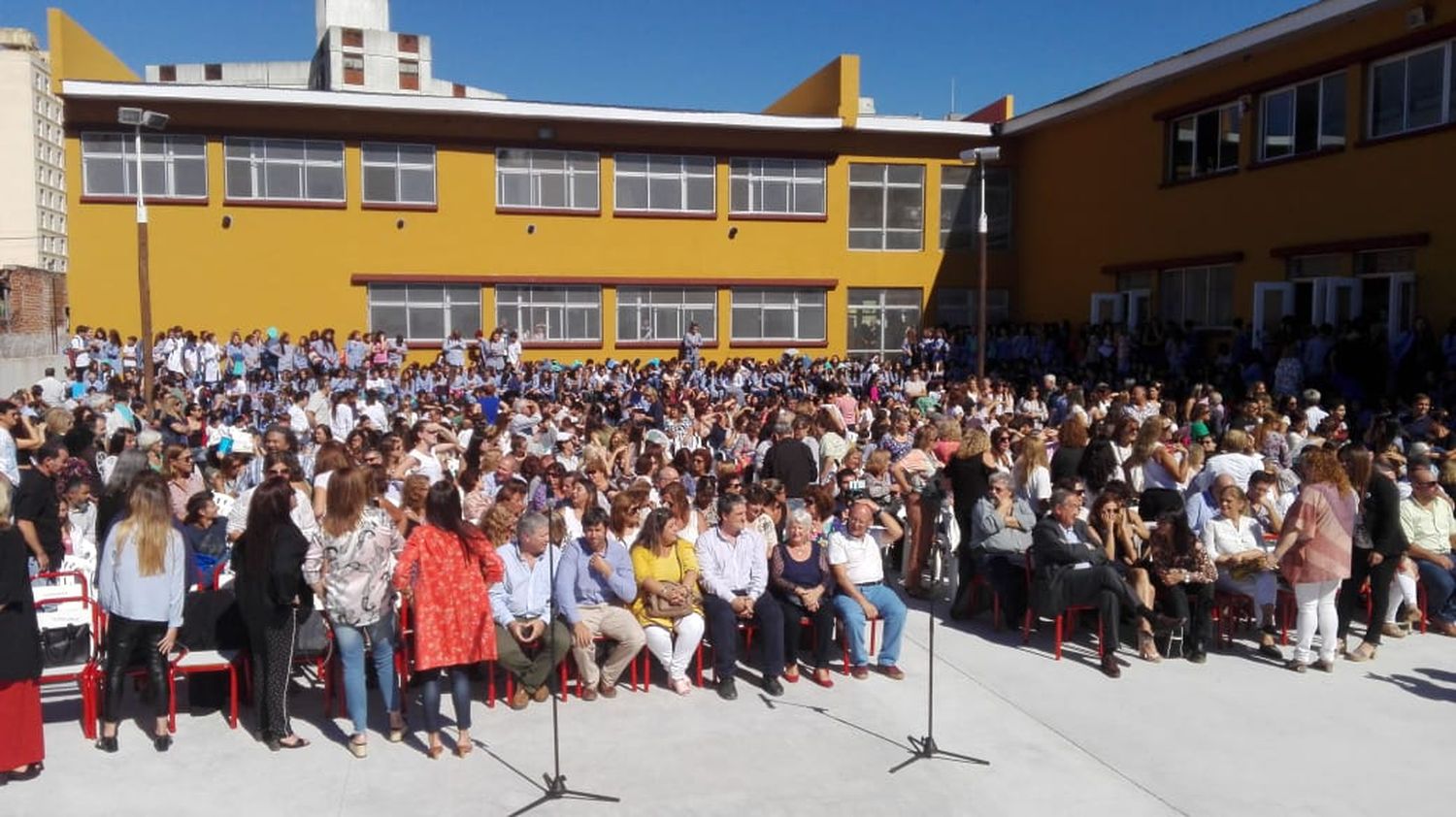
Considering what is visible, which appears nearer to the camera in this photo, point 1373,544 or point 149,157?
point 1373,544

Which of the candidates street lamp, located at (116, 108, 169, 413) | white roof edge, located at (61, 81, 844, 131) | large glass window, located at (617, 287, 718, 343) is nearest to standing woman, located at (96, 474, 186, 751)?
street lamp, located at (116, 108, 169, 413)

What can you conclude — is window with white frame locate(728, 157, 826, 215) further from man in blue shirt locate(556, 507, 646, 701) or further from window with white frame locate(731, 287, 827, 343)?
man in blue shirt locate(556, 507, 646, 701)

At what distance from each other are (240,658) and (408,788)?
1.68 m

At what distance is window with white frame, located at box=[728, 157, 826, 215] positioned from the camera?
2536 centimetres

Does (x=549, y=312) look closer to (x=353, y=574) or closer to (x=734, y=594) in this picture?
(x=734, y=594)

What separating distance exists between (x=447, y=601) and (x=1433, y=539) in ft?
25.4

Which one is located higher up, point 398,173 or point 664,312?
point 398,173

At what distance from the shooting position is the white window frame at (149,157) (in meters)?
21.7

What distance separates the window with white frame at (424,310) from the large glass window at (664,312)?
3.37m

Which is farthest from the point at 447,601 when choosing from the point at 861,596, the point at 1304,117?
the point at 1304,117

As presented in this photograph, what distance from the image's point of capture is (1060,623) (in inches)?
319

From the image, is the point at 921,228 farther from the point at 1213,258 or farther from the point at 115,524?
the point at 115,524

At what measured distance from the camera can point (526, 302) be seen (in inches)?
962

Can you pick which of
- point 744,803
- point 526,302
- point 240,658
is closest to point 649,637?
point 744,803
